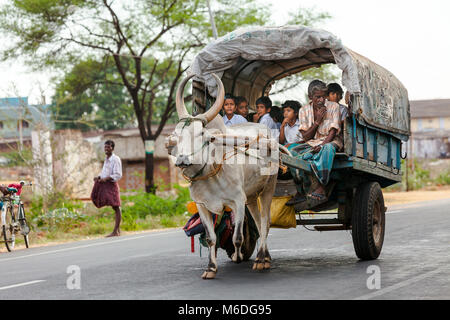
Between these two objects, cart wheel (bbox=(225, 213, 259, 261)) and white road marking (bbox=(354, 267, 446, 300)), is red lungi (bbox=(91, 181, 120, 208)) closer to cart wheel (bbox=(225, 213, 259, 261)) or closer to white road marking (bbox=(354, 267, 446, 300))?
cart wheel (bbox=(225, 213, 259, 261))

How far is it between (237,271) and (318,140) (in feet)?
6.67

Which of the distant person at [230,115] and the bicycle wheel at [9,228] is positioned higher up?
the distant person at [230,115]

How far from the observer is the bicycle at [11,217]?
→ 42.0 feet

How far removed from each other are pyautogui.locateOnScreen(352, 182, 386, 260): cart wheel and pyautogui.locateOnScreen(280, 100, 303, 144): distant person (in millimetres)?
1208

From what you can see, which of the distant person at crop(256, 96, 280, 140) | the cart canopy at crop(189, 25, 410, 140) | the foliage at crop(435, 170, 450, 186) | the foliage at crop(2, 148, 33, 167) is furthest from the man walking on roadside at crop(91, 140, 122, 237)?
the foliage at crop(435, 170, 450, 186)

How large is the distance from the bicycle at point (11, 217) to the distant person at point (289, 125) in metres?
5.90

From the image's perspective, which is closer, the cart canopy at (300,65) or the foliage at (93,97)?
the cart canopy at (300,65)

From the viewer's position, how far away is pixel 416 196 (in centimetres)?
2906

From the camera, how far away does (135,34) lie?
27.0 m

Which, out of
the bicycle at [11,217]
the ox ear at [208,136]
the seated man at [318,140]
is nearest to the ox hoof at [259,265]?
the seated man at [318,140]

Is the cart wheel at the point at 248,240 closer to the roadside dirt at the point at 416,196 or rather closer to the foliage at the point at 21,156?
the foliage at the point at 21,156
